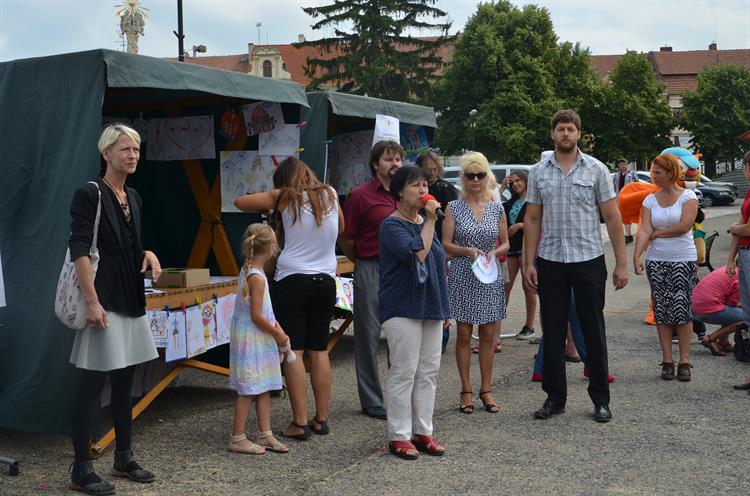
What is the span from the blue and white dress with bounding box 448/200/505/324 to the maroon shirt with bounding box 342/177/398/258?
504 millimetres

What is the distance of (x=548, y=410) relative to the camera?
604 cm

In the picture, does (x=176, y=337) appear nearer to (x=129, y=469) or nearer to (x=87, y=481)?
(x=129, y=469)

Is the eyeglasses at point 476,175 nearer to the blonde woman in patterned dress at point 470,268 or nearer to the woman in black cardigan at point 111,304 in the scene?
the blonde woman in patterned dress at point 470,268

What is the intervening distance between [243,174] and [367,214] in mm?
1684

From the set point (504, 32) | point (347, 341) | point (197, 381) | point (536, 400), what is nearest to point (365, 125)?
point (347, 341)

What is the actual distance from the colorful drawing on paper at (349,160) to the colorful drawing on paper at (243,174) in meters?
1.89

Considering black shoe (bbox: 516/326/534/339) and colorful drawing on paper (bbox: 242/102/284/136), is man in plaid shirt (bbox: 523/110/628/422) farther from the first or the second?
black shoe (bbox: 516/326/534/339)

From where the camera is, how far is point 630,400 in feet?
21.4

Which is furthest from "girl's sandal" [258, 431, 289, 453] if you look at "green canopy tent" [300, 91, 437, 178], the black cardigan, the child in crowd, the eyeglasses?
"green canopy tent" [300, 91, 437, 178]

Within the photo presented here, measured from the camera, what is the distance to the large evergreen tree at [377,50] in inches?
1994

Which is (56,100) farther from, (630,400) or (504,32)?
(504,32)

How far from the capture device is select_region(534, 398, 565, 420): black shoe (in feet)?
19.7

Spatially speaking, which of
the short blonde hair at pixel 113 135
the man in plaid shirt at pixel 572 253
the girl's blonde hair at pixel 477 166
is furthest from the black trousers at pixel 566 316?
the short blonde hair at pixel 113 135

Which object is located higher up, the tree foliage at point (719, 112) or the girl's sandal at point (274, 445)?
the tree foliage at point (719, 112)
